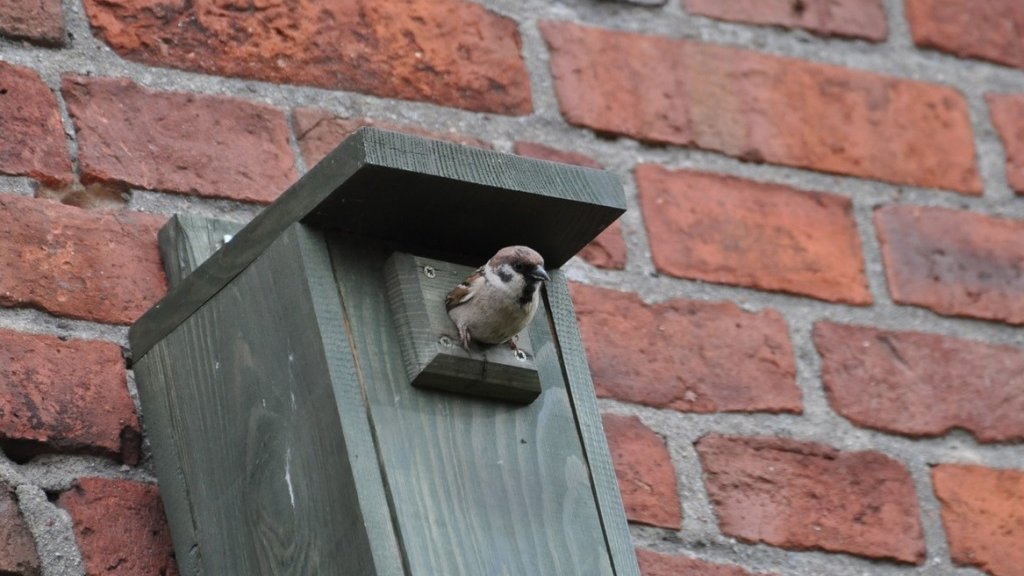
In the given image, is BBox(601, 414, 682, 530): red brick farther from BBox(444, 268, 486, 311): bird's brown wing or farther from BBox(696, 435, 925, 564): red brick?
BBox(444, 268, 486, 311): bird's brown wing

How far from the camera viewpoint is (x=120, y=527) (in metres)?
1.48

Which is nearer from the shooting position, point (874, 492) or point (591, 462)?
point (591, 462)

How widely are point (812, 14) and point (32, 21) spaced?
876 millimetres

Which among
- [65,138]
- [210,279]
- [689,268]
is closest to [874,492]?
[689,268]

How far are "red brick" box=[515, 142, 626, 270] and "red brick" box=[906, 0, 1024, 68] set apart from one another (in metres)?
0.49

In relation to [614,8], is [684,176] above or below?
below

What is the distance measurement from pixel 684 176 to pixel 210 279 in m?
0.62

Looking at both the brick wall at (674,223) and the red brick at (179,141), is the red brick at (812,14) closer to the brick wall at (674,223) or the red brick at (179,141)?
the brick wall at (674,223)

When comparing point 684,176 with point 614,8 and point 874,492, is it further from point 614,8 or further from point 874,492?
point 874,492

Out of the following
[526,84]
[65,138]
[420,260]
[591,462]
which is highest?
[526,84]

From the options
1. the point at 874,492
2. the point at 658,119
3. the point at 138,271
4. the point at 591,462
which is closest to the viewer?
the point at 591,462

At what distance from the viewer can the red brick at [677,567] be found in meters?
1.68

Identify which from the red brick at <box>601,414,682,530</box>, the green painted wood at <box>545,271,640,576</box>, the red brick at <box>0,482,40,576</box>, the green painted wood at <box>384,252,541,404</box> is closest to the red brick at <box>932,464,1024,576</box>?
the red brick at <box>601,414,682,530</box>

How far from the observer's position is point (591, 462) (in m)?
1.44
